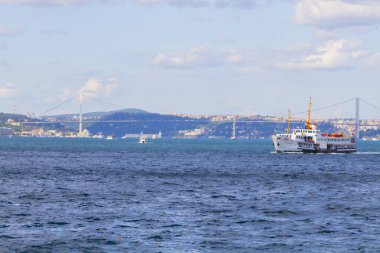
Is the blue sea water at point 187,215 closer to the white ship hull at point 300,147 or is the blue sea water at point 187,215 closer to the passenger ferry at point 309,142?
the white ship hull at point 300,147

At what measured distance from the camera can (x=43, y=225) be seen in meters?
46.1

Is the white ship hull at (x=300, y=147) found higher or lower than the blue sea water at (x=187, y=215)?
higher

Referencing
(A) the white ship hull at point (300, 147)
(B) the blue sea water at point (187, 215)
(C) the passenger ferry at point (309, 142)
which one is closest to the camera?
(B) the blue sea water at point (187, 215)

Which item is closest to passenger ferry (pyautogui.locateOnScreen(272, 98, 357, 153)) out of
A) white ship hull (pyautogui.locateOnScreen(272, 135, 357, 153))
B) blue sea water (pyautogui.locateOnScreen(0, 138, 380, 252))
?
white ship hull (pyautogui.locateOnScreen(272, 135, 357, 153))

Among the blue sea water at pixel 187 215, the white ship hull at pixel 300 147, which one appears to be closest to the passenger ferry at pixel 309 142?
the white ship hull at pixel 300 147

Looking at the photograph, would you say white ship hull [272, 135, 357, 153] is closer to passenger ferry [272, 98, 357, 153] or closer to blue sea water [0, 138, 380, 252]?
passenger ferry [272, 98, 357, 153]

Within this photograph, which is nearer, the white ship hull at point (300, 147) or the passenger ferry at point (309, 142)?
the white ship hull at point (300, 147)

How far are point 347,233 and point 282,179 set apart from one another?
44.4m

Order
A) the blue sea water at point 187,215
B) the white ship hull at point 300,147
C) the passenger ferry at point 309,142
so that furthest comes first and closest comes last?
the passenger ferry at point 309,142
the white ship hull at point 300,147
the blue sea water at point 187,215

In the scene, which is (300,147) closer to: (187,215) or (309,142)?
(309,142)

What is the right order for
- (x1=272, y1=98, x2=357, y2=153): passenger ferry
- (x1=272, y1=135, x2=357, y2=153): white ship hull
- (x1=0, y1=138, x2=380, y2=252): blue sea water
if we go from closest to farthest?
(x1=0, y1=138, x2=380, y2=252): blue sea water → (x1=272, y1=135, x2=357, y2=153): white ship hull → (x1=272, y1=98, x2=357, y2=153): passenger ferry

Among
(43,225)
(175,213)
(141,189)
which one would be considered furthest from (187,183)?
(43,225)

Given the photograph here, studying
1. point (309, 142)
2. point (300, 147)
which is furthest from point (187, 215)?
point (309, 142)

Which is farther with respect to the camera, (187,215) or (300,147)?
(300,147)
